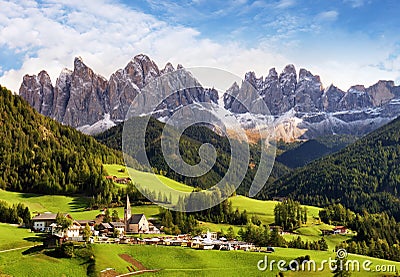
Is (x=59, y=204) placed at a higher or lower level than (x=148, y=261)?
higher

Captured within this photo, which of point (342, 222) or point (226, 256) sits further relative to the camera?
point (342, 222)

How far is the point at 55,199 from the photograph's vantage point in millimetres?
121688

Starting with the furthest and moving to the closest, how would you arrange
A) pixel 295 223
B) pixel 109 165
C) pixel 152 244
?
pixel 109 165 < pixel 295 223 < pixel 152 244

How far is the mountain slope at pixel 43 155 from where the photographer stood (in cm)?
13138

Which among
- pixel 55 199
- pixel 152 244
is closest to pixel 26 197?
pixel 55 199

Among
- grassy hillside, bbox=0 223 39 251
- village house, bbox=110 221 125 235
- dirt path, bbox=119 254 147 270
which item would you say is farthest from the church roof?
dirt path, bbox=119 254 147 270

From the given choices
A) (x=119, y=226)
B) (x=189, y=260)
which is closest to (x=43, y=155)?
(x=119, y=226)

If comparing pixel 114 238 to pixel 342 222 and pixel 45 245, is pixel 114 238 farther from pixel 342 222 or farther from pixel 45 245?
pixel 342 222

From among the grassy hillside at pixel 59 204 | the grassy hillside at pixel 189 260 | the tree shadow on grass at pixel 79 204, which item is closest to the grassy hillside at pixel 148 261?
the grassy hillside at pixel 189 260

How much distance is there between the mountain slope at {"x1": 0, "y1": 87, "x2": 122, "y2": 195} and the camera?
13138 centimetres

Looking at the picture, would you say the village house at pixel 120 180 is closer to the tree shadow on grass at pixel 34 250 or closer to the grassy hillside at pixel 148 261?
the grassy hillside at pixel 148 261

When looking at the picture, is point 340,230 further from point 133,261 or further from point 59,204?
point 133,261

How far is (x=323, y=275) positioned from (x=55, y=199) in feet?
259

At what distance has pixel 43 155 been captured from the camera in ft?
484
